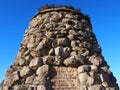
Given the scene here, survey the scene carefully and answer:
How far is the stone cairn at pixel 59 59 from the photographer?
27.2 ft

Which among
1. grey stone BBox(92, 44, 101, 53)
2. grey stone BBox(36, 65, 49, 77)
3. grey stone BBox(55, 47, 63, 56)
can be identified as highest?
grey stone BBox(92, 44, 101, 53)

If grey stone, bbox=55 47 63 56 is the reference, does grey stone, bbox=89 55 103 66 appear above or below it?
below

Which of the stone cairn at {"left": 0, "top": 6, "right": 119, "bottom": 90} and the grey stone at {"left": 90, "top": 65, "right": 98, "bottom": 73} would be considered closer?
the stone cairn at {"left": 0, "top": 6, "right": 119, "bottom": 90}

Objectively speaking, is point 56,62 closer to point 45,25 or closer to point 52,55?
point 52,55

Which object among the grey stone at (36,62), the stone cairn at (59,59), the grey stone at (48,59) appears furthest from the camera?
the grey stone at (48,59)

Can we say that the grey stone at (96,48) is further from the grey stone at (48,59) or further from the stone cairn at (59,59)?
the grey stone at (48,59)

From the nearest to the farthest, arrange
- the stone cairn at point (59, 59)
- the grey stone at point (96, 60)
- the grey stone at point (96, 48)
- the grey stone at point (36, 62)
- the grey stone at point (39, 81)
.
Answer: the grey stone at point (39, 81) → the stone cairn at point (59, 59) → the grey stone at point (36, 62) → the grey stone at point (96, 60) → the grey stone at point (96, 48)

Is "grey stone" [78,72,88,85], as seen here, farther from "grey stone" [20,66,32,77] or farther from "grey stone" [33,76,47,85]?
"grey stone" [20,66,32,77]

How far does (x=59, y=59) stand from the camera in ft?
28.9

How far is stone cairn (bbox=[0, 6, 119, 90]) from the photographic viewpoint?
8.29m

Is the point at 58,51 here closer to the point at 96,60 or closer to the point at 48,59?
the point at 48,59

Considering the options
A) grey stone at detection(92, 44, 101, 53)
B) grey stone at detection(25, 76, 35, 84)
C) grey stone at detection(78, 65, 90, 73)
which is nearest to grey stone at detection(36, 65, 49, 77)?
grey stone at detection(25, 76, 35, 84)

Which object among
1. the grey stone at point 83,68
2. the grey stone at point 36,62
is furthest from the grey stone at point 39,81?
the grey stone at point 83,68

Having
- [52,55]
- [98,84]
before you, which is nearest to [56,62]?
[52,55]
